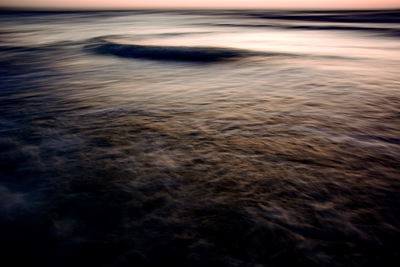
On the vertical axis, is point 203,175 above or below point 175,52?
below

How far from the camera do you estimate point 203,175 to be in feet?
5.64

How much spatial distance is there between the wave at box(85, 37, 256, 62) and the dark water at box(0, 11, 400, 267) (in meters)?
2.41

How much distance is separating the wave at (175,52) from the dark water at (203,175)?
2409 mm

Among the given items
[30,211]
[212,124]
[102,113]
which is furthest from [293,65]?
[30,211]

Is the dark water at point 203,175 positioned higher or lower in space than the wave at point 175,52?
lower

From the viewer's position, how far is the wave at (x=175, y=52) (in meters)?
5.98

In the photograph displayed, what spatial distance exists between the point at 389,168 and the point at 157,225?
55.3 inches

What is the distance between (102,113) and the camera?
9.34 ft

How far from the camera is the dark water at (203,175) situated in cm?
121

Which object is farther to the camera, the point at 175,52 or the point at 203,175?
the point at 175,52

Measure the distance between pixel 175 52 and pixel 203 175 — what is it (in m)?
5.19

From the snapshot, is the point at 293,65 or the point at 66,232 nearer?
the point at 66,232

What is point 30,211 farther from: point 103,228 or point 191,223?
point 191,223

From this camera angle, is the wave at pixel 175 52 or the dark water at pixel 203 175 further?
the wave at pixel 175 52
